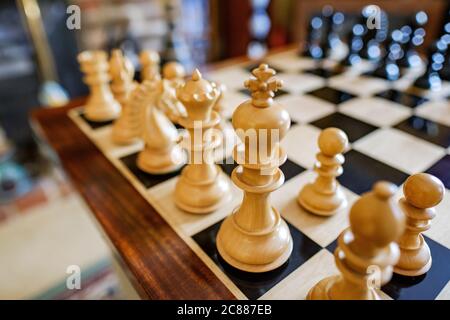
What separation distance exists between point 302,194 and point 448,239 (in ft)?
0.94

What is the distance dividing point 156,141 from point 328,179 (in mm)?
424

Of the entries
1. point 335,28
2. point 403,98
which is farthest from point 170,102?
point 335,28

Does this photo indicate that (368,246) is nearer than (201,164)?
Yes

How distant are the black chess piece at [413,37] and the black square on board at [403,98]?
0.78 feet

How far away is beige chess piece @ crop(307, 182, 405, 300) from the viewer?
1.24 feet

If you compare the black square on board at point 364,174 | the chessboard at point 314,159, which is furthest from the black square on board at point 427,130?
the black square on board at point 364,174

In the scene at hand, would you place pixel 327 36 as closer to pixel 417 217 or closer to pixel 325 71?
pixel 325 71

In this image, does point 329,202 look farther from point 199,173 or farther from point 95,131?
point 95,131

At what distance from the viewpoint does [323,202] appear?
72cm

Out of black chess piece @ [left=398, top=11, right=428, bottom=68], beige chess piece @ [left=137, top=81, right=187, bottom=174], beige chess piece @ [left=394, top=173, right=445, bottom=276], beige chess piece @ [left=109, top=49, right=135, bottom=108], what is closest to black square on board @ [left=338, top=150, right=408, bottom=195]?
beige chess piece @ [left=394, top=173, right=445, bottom=276]

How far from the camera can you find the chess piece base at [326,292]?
0.51 m

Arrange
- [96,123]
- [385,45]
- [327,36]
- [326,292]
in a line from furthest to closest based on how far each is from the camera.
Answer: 1. [327,36]
2. [385,45]
3. [96,123]
4. [326,292]

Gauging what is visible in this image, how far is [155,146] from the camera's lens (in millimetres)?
865

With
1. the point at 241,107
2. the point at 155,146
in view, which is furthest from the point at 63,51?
the point at 241,107
